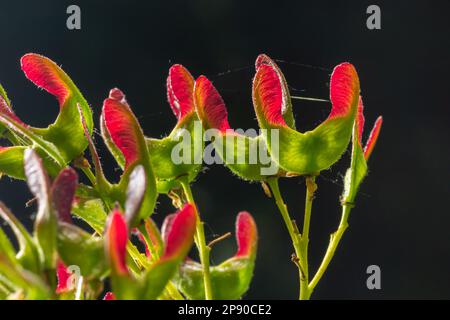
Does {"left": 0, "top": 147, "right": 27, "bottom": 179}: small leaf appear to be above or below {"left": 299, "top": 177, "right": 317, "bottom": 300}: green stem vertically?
above

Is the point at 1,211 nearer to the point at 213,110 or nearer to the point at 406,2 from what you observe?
the point at 213,110

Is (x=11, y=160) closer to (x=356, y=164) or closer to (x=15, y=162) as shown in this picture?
(x=15, y=162)

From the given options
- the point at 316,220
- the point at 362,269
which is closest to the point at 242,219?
the point at 316,220

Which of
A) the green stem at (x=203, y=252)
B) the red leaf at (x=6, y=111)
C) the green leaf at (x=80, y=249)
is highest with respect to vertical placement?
the red leaf at (x=6, y=111)

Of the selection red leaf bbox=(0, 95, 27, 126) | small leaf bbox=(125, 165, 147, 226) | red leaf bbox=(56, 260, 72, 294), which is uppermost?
red leaf bbox=(0, 95, 27, 126)

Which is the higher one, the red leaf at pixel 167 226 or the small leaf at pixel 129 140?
the small leaf at pixel 129 140
